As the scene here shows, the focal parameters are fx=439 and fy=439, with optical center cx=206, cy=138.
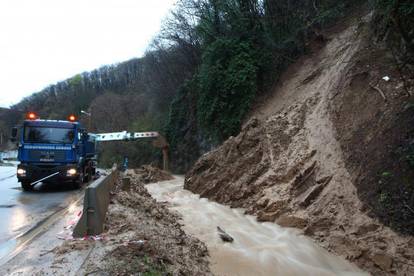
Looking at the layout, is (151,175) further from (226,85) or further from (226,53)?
(226,53)

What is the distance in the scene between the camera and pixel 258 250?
9609 millimetres

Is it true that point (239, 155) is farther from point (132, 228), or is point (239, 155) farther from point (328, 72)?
point (132, 228)

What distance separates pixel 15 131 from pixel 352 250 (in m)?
14.1

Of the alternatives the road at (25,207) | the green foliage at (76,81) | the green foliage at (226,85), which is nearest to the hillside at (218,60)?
the green foliage at (226,85)

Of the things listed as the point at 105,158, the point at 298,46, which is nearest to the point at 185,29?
the point at 298,46

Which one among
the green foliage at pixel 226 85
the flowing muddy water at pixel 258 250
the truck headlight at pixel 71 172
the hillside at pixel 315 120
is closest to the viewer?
the flowing muddy water at pixel 258 250

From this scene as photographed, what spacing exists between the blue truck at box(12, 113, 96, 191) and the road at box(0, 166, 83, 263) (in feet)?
2.07

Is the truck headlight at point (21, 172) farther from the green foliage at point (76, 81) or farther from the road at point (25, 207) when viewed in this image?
the green foliage at point (76, 81)

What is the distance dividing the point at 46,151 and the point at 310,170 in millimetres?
10700

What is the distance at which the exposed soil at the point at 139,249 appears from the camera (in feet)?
19.1

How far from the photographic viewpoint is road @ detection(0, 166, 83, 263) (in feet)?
31.0

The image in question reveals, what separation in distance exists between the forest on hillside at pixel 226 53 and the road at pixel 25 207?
9735 mm

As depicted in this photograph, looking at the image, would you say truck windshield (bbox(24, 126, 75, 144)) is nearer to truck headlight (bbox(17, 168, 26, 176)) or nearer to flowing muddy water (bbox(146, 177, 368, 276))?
truck headlight (bbox(17, 168, 26, 176))

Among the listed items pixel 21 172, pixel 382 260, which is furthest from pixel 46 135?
pixel 382 260
